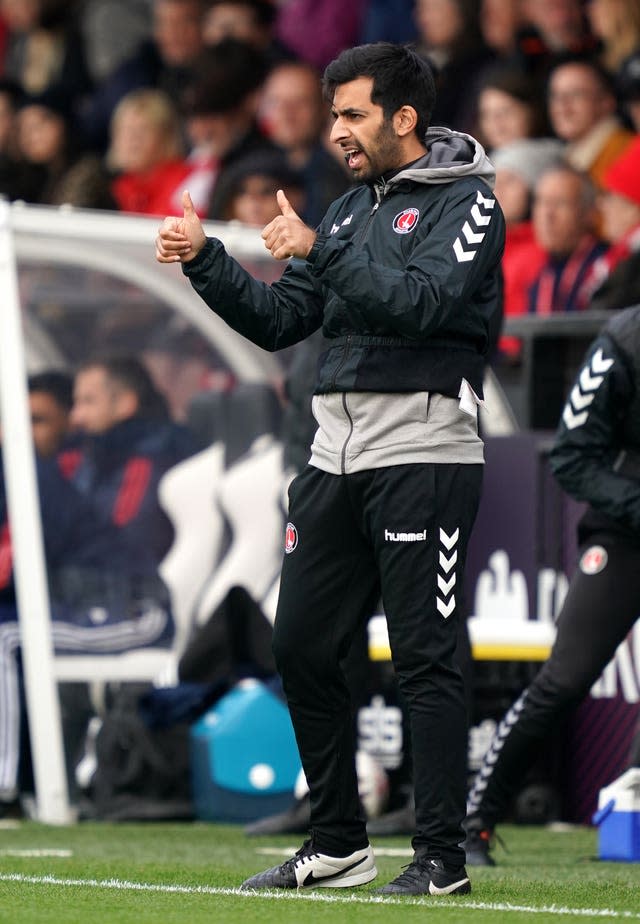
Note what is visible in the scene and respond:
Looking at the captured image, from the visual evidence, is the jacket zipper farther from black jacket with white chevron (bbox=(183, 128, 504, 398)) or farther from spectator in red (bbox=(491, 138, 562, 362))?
spectator in red (bbox=(491, 138, 562, 362))

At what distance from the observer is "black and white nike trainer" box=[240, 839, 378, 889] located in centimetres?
538

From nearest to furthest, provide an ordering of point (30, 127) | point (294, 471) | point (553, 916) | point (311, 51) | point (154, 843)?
point (553, 916) < point (154, 843) < point (294, 471) < point (311, 51) < point (30, 127)

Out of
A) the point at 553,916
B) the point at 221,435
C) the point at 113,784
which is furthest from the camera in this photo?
the point at 221,435

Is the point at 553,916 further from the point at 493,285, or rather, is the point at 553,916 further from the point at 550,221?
the point at 550,221

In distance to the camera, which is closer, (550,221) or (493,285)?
(493,285)

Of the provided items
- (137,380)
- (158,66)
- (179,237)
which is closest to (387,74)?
(179,237)

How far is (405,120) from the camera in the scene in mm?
5340

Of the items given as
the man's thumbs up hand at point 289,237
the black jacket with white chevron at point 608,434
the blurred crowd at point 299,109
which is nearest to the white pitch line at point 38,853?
the black jacket with white chevron at point 608,434

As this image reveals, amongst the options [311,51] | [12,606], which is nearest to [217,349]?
[12,606]

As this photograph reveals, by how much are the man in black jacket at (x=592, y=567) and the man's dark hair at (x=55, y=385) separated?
Answer: 3.44m

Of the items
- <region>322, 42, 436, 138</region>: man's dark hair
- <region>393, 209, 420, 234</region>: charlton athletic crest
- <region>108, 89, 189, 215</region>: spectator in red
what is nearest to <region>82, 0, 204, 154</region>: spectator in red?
<region>108, 89, 189, 215</region>: spectator in red

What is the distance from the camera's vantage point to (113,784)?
8734 mm

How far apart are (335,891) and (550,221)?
19.6 ft

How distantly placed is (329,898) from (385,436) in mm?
1158
